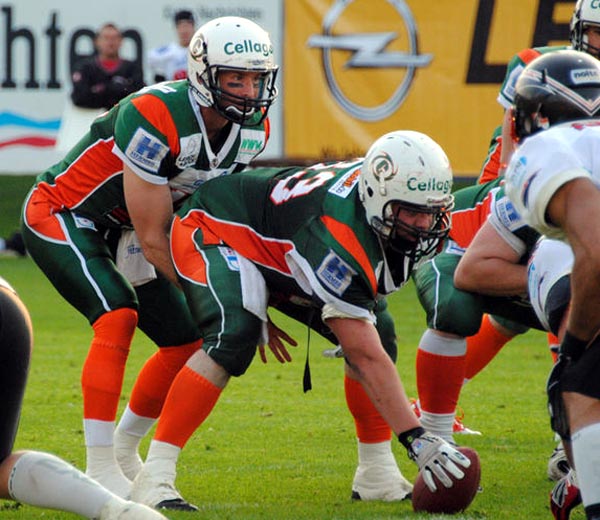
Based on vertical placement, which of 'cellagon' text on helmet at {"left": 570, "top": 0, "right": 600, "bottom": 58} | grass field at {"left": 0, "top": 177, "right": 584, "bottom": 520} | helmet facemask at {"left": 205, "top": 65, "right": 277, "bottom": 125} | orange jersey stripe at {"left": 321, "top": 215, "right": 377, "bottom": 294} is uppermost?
'cellagon' text on helmet at {"left": 570, "top": 0, "right": 600, "bottom": 58}

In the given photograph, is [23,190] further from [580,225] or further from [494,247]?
[580,225]

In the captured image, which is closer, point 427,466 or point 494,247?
point 427,466

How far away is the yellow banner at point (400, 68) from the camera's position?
14070 millimetres

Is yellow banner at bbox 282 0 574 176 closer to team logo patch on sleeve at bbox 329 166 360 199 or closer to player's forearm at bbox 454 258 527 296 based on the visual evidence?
player's forearm at bbox 454 258 527 296

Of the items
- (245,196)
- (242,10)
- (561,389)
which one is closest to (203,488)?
(245,196)

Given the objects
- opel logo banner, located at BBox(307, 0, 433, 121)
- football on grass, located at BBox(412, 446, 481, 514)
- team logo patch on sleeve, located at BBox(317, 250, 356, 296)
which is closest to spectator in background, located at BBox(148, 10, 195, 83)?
opel logo banner, located at BBox(307, 0, 433, 121)

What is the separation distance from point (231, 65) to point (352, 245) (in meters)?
1.03

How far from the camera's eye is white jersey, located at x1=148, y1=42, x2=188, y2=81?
522 inches

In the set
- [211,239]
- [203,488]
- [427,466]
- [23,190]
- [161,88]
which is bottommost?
[23,190]

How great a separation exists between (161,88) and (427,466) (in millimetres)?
1866

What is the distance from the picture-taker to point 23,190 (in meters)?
15.6

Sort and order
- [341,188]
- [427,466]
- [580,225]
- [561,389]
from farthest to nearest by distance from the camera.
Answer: [341,188], [427,466], [561,389], [580,225]

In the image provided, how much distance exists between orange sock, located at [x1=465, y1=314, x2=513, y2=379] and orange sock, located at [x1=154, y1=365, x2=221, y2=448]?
1920mm

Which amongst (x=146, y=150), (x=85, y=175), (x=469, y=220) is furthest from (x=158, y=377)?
(x=469, y=220)
